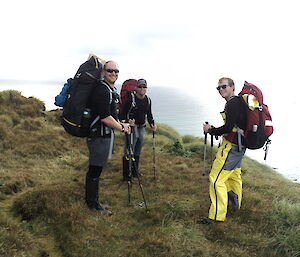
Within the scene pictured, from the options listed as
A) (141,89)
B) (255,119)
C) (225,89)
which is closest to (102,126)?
(141,89)

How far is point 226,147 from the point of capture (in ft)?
17.3

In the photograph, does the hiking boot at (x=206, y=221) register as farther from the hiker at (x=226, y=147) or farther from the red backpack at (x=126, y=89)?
the red backpack at (x=126, y=89)

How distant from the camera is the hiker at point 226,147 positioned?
16.2ft

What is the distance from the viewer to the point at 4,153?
373 inches

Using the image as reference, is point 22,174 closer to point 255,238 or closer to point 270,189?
point 255,238

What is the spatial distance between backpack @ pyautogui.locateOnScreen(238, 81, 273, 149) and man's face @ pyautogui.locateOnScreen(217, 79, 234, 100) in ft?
0.77

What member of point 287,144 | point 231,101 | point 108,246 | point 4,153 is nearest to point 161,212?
point 108,246

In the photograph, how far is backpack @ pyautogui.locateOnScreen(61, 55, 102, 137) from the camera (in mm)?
4727

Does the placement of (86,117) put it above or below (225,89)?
below

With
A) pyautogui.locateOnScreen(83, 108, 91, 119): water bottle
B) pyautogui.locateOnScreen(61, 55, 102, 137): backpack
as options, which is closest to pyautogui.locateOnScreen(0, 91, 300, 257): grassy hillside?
pyautogui.locateOnScreen(61, 55, 102, 137): backpack

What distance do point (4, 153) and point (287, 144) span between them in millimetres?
38919

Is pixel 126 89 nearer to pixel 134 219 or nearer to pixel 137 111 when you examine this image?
pixel 137 111

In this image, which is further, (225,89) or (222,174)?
(222,174)

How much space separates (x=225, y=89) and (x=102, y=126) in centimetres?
273
